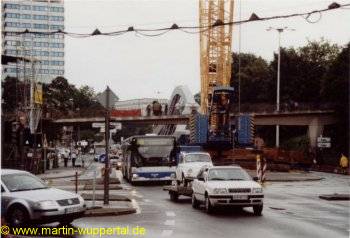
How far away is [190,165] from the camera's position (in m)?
30.5

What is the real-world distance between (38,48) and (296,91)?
11555cm

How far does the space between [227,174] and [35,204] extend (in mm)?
7266

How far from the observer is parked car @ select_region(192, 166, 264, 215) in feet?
61.5

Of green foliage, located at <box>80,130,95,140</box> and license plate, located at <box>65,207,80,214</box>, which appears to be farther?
green foliage, located at <box>80,130,95,140</box>

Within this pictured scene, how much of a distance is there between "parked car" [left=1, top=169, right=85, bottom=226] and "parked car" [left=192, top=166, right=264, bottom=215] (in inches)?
182

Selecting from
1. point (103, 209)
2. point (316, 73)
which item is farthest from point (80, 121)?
point (103, 209)

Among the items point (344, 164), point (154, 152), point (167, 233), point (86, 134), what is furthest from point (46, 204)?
point (86, 134)

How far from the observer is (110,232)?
14.3 m

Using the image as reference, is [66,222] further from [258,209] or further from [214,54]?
[214,54]

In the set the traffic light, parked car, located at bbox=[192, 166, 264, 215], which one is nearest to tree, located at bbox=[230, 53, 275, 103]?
parked car, located at bbox=[192, 166, 264, 215]

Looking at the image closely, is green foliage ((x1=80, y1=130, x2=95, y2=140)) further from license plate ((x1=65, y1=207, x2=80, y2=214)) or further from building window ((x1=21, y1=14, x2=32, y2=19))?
license plate ((x1=65, y1=207, x2=80, y2=214))

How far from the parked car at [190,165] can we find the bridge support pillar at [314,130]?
149 ft

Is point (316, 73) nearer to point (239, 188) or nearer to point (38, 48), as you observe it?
point (239, 188)

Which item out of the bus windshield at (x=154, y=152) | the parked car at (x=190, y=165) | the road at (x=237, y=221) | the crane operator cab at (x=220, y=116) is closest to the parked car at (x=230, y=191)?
the road at (x=237, y=221)
